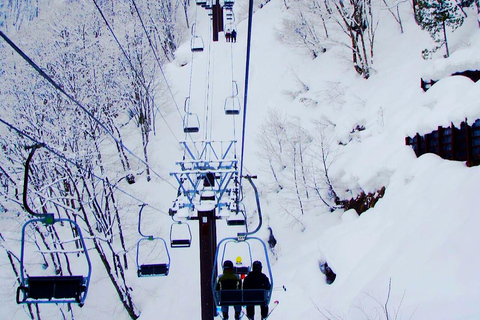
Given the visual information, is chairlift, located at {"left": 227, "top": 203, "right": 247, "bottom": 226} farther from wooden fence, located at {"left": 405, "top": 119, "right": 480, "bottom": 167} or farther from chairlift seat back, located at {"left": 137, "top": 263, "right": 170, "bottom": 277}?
wooden fence, located at {"left": 405, "top": 119, "right": 480, "bottom": 167}

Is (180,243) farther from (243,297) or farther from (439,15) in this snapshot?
(439,15)

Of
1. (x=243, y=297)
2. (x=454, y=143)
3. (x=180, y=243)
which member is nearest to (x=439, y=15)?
(x=454, y=143)

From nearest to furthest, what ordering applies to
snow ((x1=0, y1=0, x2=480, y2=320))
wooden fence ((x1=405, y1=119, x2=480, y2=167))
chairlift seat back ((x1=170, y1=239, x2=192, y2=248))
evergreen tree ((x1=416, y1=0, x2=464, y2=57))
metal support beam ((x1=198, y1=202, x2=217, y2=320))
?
snow ((x1=0, y1=0, x2=480, y2=320)) → chairlift seat back ((x1=170, y1=239, x2=192, y2=248)) → wooden fence ((x1=405, y1=119, x2=480, y2=167)) → metal support beam ((x1=198, y1=202, x2=217, y2=320)) → evergreen tree ((x1=416, y1=0, x2=464, y2=57))

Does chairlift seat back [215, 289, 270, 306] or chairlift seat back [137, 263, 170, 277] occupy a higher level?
chairlift seat back [137, 263, 170, 277]

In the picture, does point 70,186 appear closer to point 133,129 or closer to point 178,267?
point 178,267

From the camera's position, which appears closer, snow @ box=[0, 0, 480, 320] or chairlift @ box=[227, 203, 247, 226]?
snow @ box=[0, 0, 480, 320]

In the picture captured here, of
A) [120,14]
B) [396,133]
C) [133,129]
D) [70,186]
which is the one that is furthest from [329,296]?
[120,14]

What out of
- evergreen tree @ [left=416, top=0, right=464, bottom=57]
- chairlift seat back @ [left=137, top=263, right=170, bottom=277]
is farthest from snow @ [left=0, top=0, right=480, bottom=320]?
chairlift seat back @ [left=137, top=263, right=170, bottom=277]
